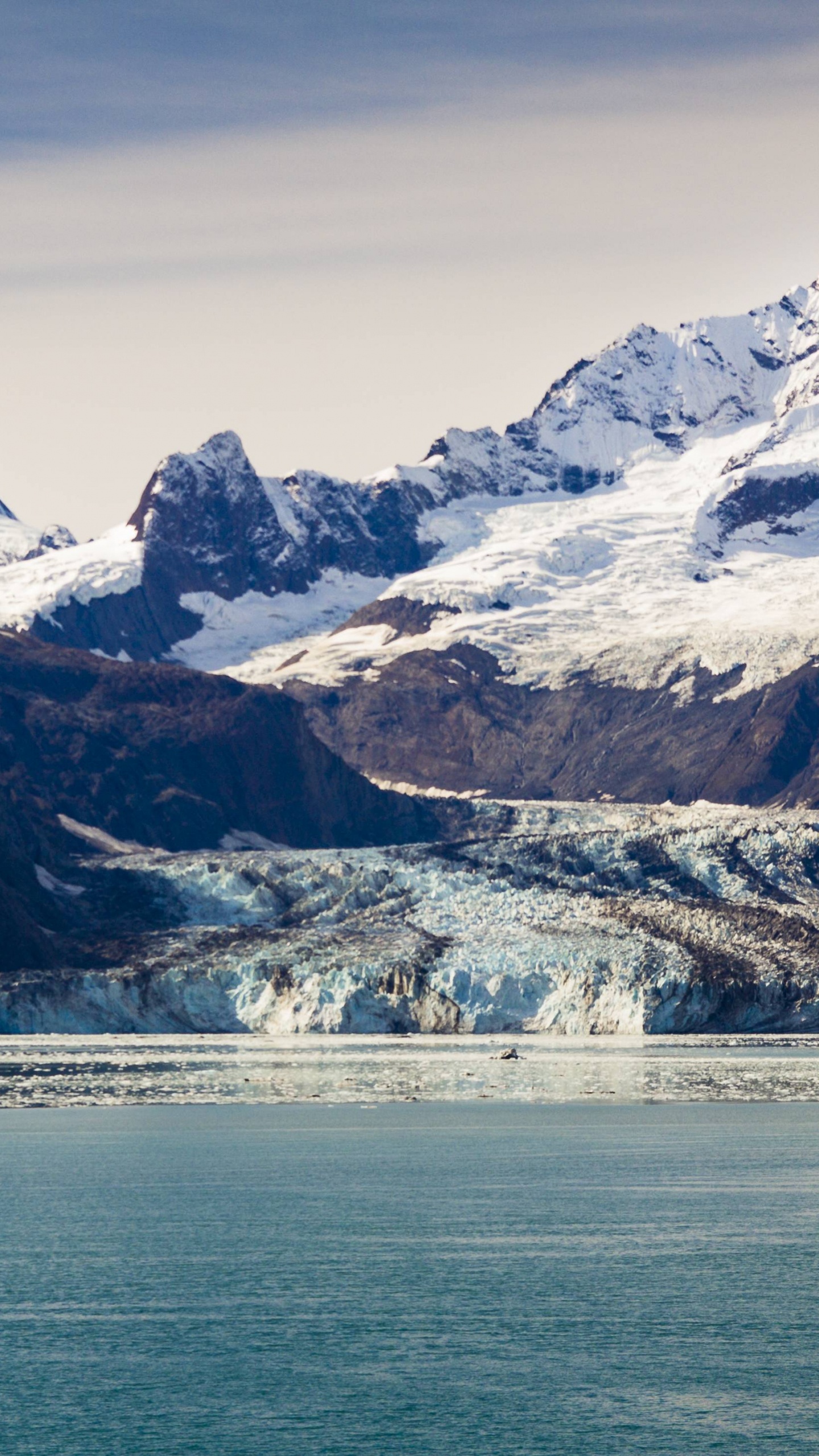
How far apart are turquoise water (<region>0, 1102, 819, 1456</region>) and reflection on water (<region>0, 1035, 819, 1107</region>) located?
23.5m

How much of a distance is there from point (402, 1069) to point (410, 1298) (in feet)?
252

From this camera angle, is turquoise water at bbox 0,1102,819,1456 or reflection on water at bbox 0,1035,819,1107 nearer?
turquoise water at bbox 0,1102,819,1456

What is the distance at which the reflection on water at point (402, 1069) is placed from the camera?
103m

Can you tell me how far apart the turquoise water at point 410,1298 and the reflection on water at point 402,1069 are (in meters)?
23.5

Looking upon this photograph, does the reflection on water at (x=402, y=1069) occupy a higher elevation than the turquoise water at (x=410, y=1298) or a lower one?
lower

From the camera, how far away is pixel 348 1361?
135 feet

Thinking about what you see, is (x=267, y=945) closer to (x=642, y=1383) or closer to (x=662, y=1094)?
(x=662, y=1094)

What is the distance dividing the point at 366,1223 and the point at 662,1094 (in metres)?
46.0

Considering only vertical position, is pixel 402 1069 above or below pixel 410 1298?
below

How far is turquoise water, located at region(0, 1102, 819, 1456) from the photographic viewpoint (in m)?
36.7

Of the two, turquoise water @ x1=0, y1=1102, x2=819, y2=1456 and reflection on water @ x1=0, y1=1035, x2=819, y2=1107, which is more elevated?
turquoise water @ x1=0, y1=1102, x2=819, y2=1456

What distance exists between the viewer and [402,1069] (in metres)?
124

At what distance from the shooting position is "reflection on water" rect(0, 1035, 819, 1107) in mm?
102688

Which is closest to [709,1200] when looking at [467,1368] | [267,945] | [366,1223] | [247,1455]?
[366,1223]
